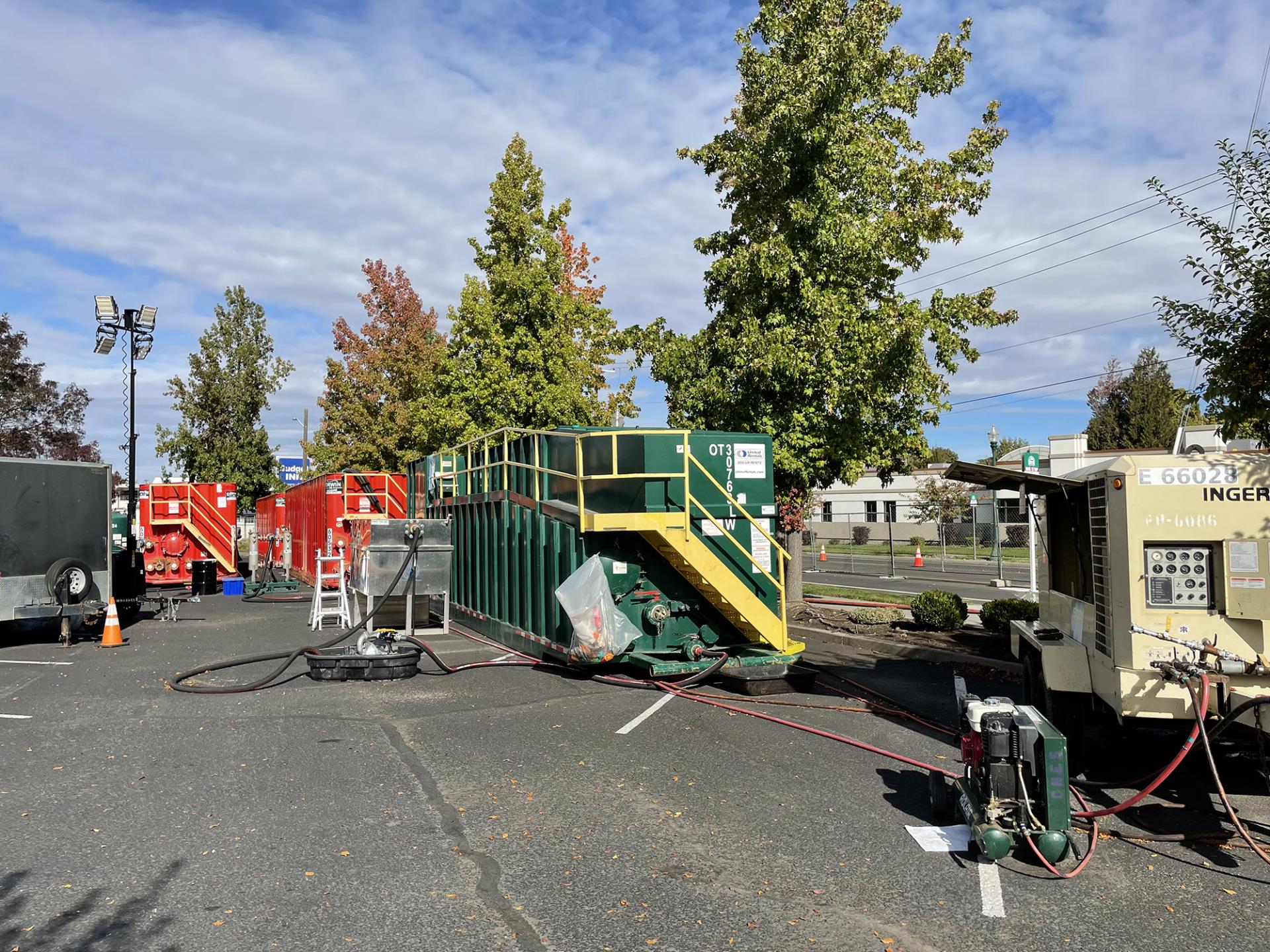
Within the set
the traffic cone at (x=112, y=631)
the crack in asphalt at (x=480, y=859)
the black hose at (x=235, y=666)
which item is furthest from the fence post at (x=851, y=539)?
the crack in asphalt at (x=480, y=859)

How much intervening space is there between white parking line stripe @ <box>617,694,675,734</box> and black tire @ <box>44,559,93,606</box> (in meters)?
9.85

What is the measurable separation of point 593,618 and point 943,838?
5252 millimetres

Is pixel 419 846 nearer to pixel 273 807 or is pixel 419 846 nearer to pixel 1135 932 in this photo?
pixel 273 807

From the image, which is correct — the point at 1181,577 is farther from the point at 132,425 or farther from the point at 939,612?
the point at 132,425

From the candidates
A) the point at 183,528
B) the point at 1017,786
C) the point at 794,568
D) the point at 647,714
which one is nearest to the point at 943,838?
the point at 1017,786

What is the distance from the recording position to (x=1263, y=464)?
6012 mm

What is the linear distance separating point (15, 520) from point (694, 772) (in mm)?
12205

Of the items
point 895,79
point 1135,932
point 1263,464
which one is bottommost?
point 1135,932

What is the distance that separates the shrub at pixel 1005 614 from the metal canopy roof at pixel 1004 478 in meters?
4.47

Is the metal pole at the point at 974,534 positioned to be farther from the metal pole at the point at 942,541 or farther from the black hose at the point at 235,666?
the black hose at the point at 235,666

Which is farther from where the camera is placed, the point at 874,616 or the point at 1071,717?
the point at 874,616

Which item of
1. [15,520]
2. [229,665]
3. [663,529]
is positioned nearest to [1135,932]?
[663,529]

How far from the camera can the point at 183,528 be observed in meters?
25.4

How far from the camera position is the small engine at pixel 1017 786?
5125 mm
